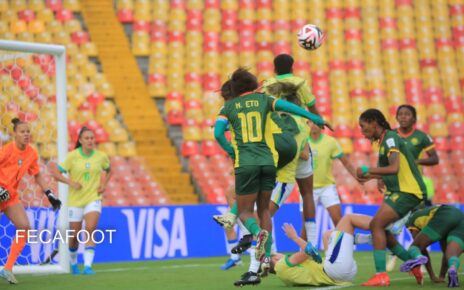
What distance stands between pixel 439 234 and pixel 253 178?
2.04 metres

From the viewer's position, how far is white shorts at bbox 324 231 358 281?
29.2 feet

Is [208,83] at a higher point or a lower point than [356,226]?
higher

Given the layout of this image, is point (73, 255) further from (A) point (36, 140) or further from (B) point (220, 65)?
(B) point (220, 65)

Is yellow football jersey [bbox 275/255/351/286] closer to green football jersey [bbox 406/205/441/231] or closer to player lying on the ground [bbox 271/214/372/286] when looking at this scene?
player lying on the ground [bbox 271/214/372/286]

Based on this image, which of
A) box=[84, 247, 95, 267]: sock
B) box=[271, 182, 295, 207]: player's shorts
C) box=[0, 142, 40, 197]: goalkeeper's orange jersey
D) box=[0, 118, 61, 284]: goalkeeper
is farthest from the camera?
box=[84, 247, 95, 267]: sock

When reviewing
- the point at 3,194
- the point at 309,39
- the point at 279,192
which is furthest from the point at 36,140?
the point at 309,39

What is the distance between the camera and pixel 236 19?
24.0m

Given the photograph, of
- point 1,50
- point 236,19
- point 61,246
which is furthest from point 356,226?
point 236,19

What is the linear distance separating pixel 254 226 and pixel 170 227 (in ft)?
24.2

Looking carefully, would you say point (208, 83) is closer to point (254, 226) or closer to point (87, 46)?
point (87, 46)

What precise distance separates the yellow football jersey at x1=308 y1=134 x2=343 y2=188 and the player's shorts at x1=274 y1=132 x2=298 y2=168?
12.8 feet

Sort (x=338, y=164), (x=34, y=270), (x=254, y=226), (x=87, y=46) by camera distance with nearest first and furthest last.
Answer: (x=254, y=226) < (x=34, y=270) < (x=338, y=164) < (x=87, y=46)

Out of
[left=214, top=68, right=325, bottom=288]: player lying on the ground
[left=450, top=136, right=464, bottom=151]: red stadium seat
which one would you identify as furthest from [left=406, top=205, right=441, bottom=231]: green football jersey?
[left=450, top=136, right=464, bottom=151]: red stadium seat

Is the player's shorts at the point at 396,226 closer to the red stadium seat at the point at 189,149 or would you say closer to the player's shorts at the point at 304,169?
the player's shorts at the point at 304,169
